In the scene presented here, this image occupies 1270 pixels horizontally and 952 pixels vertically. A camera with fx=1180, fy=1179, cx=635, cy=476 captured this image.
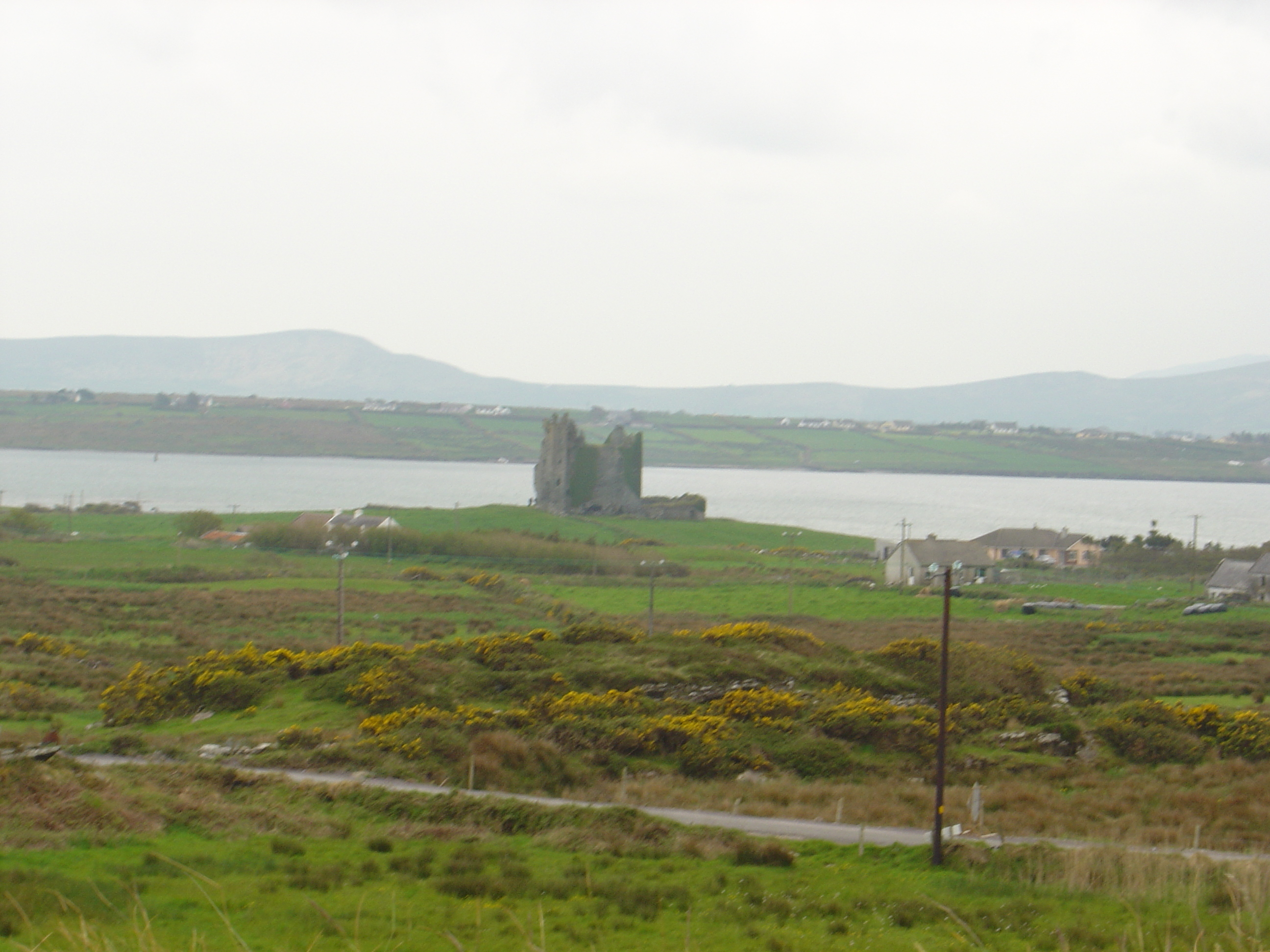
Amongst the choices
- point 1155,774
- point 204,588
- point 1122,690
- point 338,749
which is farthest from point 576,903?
point 204,588

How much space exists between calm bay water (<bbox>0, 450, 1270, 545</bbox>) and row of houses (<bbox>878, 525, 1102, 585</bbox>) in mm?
20479

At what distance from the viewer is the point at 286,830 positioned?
1448 centimetres

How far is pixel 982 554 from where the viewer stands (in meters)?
67.8

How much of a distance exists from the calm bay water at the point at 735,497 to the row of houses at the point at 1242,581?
3883 cm

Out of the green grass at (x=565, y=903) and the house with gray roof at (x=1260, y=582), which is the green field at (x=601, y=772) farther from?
the house with gray roof at (x=1260, y=582)

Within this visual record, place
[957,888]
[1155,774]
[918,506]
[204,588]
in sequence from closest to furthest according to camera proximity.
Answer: [957,888] < [1155,774] < [204,588] < [918,506]

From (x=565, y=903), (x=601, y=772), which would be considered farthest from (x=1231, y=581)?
(x=565, y=903)

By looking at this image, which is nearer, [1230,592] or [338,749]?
[338,749]

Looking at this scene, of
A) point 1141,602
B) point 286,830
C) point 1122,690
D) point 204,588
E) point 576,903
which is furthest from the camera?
point 1141,602

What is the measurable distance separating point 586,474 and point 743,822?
3202 inches

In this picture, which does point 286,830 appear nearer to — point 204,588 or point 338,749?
point 338,749

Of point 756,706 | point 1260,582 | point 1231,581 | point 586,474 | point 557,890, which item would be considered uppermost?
point 586,474

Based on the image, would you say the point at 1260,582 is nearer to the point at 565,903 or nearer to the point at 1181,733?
the point at 1181,733

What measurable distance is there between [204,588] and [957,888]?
147 ft
